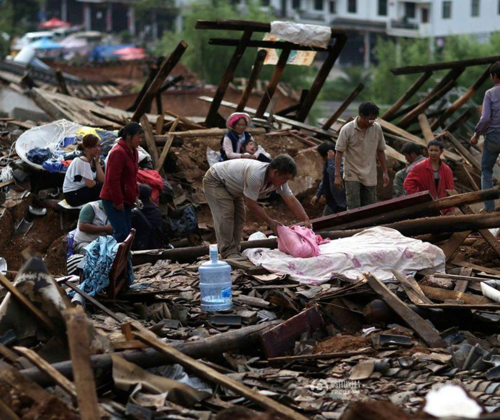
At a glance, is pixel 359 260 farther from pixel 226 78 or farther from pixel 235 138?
pixel 226 78

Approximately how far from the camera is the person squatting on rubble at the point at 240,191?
980cm

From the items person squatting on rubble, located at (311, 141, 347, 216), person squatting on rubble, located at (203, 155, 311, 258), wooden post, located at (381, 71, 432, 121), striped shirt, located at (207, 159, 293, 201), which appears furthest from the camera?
wooden post, located at (381, 71, 432, 121)

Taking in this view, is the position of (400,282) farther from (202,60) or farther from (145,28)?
(145,28)

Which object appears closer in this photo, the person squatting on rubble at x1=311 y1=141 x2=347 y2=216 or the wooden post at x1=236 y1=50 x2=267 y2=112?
the person squatting on rubble at x1=311 y1=141 x2=347 y2=216

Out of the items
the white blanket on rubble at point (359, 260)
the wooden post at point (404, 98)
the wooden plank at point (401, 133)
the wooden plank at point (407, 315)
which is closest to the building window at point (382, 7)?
the wooden post at point (404, 98)

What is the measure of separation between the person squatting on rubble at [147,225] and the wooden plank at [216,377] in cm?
515

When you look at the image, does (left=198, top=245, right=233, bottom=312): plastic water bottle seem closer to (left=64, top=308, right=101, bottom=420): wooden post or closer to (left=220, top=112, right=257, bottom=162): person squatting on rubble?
(left=64, top=308, right=101, bottom=420): wooden post

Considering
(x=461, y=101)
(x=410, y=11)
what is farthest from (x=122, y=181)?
(x=410, y=11)

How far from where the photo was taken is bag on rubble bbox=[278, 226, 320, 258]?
32.9 feet

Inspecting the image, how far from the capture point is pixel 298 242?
33.2 ft

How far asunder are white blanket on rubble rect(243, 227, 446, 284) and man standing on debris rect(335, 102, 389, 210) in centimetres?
205

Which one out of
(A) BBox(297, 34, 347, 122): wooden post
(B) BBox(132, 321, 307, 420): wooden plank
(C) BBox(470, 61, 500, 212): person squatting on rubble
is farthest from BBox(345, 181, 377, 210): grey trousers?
(B) BBox(132, 321, 307, 420): wooden plank

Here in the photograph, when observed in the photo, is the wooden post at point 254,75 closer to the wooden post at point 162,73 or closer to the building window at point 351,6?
the wooden post at point 162,73

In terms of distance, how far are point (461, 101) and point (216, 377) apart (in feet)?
40.6
